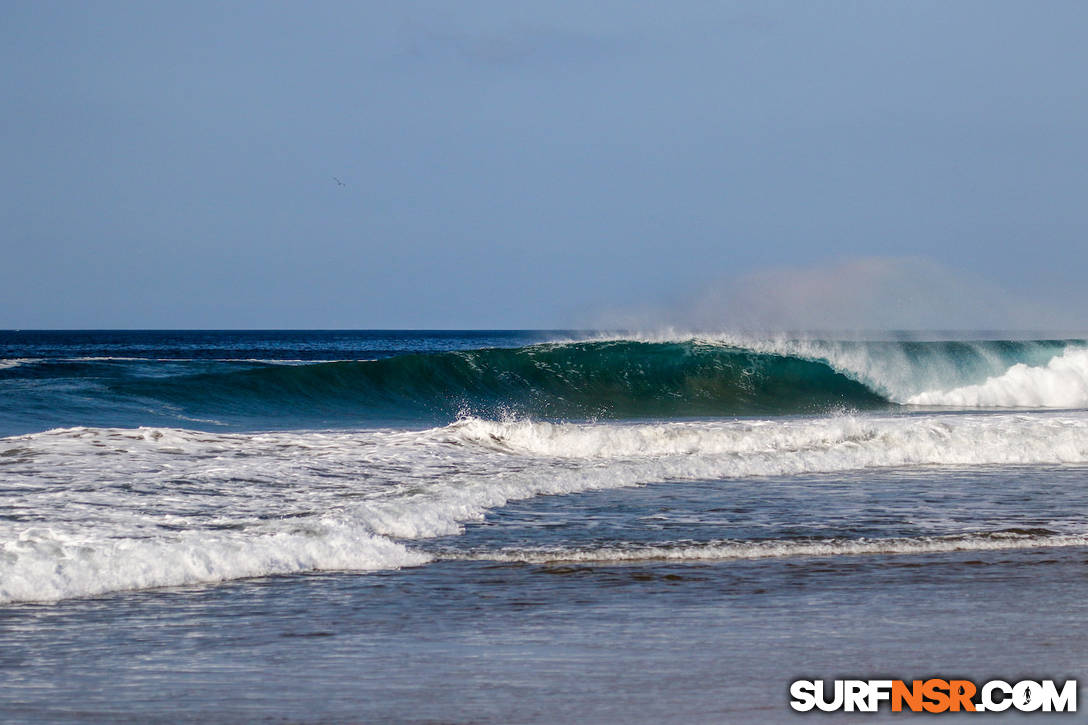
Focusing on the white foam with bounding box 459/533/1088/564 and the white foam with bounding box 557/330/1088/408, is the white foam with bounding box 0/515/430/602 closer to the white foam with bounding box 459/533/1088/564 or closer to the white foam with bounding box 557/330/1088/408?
the white foam with bounding box 459/533/1088/564

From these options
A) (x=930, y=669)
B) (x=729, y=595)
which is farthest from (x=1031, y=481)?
(x=930, y=669)

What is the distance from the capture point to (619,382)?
89.6ft

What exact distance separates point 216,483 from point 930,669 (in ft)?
23.1

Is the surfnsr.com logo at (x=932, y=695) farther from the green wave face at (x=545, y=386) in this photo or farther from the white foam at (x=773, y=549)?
the green wave face at (x=545, y=386)

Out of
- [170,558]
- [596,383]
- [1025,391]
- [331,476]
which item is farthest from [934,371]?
[170,558]

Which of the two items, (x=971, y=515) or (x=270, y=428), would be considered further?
(x=270, y=428)

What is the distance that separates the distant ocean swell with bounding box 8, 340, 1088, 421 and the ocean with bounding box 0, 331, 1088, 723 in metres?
9.33

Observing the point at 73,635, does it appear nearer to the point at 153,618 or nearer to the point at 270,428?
the point at 153,618

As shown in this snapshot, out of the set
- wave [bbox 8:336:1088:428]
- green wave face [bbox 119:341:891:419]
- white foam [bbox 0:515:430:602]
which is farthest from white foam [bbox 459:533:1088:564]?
green wave face [bbox 119:341:891:419]

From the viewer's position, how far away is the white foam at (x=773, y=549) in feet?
23.0

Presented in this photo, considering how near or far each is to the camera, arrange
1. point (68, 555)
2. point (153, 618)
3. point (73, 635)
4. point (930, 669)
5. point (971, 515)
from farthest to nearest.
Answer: point (971, 515) < point (68, 555) < point (153, 618) < point (73, 635) < point (930, 669)

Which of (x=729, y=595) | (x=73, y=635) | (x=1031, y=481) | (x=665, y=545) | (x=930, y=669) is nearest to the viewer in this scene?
(x=930, y=669)

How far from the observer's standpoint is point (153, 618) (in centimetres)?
541

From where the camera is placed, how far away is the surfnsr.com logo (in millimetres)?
3906
